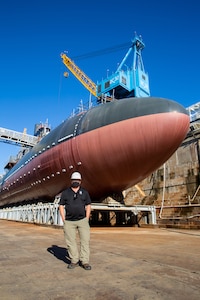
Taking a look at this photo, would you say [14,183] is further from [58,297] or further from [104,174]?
[58,297]

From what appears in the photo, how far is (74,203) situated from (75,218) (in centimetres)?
27

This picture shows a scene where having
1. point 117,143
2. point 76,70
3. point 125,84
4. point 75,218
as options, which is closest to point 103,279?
point 75,218

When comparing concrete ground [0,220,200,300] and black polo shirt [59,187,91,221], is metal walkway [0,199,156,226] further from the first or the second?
black polo shirt [59,187,91,221]

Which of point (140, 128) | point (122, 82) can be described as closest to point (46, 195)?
point (140, 128)

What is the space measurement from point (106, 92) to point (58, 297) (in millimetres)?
43218

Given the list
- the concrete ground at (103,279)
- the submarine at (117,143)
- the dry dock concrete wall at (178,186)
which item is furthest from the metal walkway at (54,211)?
the concrete ground at (103,279)

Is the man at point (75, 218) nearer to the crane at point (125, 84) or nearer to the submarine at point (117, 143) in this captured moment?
the submarine at point (117, 143)

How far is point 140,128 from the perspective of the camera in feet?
34.0

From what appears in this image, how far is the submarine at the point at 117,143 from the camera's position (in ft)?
33.9

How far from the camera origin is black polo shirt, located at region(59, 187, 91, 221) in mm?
3955

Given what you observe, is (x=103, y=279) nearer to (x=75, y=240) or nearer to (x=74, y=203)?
(x=75, y=240)

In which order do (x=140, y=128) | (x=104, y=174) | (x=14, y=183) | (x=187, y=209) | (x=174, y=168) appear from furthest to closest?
1. (x=14, y=183)
2. (x=174, y=168)
3. (x=187, y=209)
4. (x=104, y=174)
5. (x=140, y=128)

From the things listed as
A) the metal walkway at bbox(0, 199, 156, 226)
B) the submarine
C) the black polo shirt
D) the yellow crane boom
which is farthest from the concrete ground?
the yellow crane boom

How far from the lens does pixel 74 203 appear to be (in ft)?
13.1
